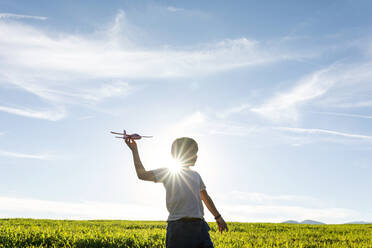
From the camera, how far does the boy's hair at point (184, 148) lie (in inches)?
208

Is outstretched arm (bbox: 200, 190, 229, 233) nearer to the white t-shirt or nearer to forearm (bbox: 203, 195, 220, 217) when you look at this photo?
forearm (bbox: 203, 195, 220, 217)

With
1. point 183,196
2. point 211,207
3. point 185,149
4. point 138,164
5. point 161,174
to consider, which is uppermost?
point 185,149

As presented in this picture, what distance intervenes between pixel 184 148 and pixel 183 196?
0.72 meters

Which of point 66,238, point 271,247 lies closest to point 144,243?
point 66,238

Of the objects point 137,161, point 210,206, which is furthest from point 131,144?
point 210,206

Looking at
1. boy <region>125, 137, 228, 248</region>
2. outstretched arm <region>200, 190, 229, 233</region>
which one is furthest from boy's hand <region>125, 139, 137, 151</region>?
outstretched arm <region>200, 190, 229, 233</region>

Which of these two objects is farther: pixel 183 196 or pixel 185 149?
pixel 185 149

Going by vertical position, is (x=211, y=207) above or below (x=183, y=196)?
below

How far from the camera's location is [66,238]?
10.5 meters

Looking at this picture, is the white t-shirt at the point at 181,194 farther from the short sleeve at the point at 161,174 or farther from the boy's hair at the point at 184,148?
the boy's hair at the point at 184,148

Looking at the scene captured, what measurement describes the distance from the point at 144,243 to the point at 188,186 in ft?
17.4

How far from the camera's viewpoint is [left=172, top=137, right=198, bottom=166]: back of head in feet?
17.3

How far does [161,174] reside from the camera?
17.0 ft

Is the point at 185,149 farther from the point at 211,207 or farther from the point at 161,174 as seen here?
the point at 211,207
